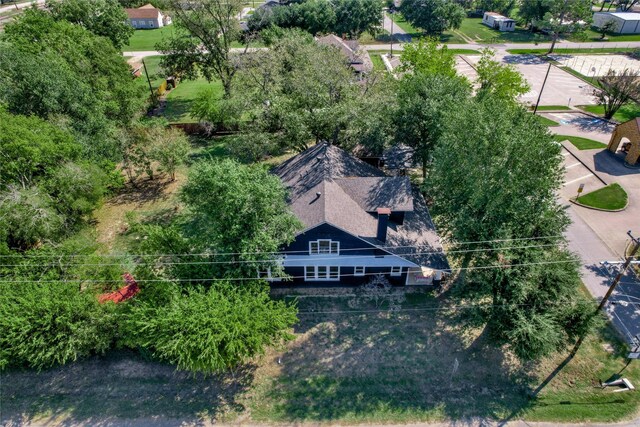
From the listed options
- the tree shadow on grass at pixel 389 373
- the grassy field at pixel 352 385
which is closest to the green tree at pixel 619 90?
the grassy field at pixel 352 385

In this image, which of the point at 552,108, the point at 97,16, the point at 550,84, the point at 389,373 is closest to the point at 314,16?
the point at 97,16

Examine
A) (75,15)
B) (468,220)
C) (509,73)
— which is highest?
(75,15)

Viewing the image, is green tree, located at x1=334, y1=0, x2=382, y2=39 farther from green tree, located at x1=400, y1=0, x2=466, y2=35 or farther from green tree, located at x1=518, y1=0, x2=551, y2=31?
green tree, located at x1=518, y1=0, x2=551, y2=31

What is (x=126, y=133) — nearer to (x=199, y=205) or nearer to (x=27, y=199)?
(x=27, y=199)

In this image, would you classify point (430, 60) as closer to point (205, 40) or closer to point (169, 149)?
point (205, 40)

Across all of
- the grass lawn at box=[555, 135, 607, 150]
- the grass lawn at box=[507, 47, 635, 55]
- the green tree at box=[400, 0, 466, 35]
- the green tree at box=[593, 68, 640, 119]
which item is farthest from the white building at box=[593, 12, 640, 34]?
the grass lawn at box=[555, 135, 607, 150]

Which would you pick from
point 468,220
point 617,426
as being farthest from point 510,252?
point 617,426

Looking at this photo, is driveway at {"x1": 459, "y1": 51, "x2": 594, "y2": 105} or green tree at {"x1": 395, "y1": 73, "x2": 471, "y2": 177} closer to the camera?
green tree at {"x1": 395, "y1": 73, "x2": 471, "y2": 177}
